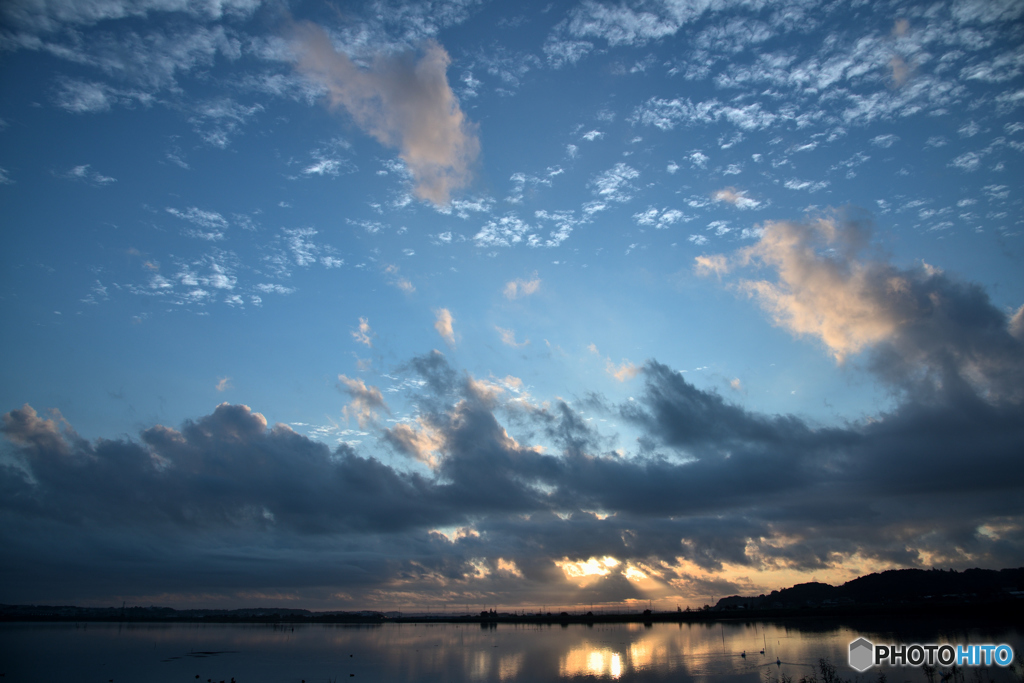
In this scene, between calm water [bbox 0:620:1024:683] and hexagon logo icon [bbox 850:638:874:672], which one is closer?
hexagon logo icon [bbox 850:638:874:672]

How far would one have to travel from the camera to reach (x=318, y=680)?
78375 millimetres

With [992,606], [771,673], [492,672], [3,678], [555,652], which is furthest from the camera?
[992,606]

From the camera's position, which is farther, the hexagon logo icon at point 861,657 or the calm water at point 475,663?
the calm water at point 475,663

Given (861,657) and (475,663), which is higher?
(861,657)

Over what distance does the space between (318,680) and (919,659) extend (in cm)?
8701

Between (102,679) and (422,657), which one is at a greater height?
(102,679)

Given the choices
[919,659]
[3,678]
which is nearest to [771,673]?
[919,659]

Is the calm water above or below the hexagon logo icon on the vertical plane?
below

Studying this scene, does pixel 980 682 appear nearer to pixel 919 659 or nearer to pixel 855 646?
pixel 919 659

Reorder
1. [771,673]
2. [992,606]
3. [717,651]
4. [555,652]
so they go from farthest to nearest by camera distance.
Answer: [992,606] < [555,652] < [717,651] < [771,673]

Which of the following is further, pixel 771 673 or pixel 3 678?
pixel 3 678

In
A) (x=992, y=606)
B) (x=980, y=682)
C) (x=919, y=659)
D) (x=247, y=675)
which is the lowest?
(x=992, y=606)

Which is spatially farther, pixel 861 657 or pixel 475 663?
pixel 475 663

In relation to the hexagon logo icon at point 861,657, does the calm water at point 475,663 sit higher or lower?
lower
